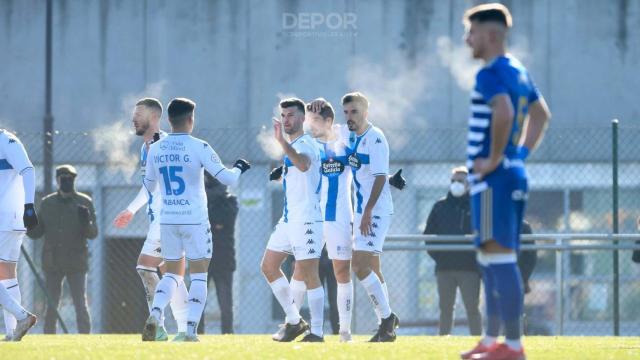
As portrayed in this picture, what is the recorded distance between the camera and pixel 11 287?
11.1 m

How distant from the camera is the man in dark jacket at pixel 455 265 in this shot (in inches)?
571

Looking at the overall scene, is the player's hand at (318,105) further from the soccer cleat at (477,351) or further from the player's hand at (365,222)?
the soccer cleat at (477,351)

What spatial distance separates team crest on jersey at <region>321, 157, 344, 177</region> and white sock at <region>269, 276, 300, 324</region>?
3.16 ft

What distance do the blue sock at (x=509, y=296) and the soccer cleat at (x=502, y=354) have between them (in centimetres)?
6

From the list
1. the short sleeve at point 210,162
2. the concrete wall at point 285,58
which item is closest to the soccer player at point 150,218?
the short sleeve at point 210,162

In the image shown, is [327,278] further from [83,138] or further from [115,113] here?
[115,113]

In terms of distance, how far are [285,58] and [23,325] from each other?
1209cm

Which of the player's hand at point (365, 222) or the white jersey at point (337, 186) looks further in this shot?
the white jersey at point (337, 186)

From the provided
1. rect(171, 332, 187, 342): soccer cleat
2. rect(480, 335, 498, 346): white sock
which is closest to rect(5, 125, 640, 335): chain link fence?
rect(171, 332, 187, 342): soccer cleat

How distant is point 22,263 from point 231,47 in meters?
4.77

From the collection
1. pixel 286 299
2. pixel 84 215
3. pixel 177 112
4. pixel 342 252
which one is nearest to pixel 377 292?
pixel 342 252

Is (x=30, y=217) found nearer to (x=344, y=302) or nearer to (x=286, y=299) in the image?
(x=286, y=299)

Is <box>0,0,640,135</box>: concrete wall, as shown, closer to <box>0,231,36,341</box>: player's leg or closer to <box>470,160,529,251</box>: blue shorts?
<box>0,231,36,341</box>: player's leg

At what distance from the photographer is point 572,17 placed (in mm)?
22016
